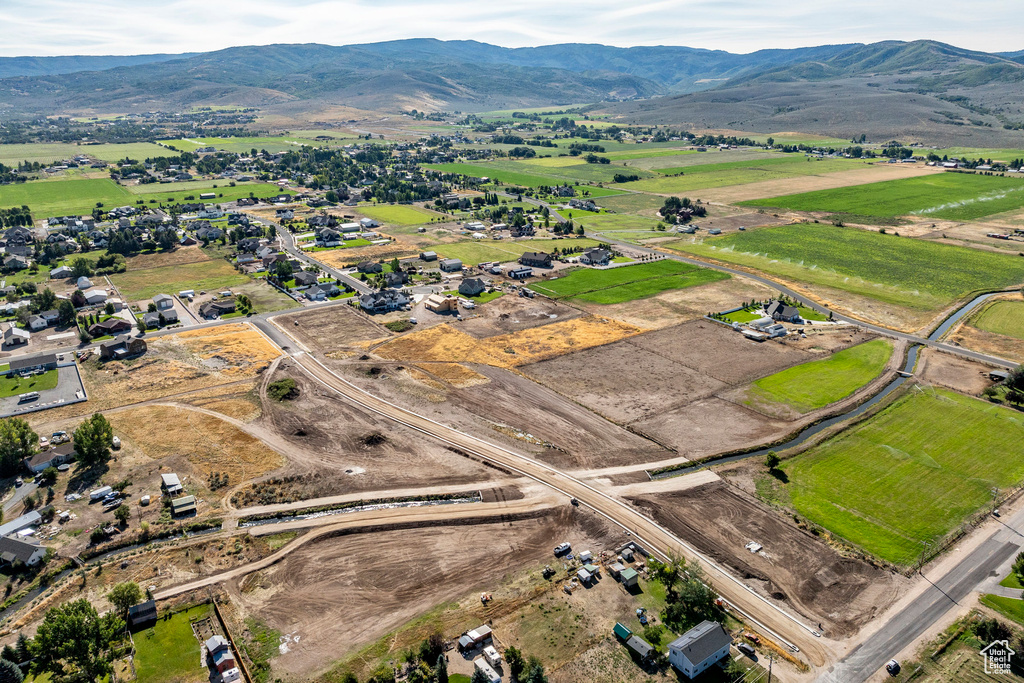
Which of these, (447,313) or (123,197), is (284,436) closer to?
(447,313)

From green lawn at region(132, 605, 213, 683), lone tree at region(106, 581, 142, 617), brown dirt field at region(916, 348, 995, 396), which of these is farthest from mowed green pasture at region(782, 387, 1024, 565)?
lone tree at region(106, 581, 142, 617)

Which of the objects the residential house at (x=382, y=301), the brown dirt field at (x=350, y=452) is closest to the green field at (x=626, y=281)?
the residential house at (x=382, y=301)

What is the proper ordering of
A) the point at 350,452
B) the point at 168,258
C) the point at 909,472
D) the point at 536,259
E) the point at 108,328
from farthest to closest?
the point at 168,258, the point at 536,259, the point at 108,328, the point at 350,452, the point at 909,472

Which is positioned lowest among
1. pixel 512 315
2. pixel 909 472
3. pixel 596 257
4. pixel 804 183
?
pixel 512 315

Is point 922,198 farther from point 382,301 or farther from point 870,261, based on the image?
point 382,301

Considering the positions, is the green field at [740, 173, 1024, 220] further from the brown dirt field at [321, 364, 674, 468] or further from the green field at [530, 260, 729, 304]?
the brown dirt field at [321, 364, 674, 468]

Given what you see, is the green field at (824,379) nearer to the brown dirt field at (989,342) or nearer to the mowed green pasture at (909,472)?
the mowed green pasture at (909,472)

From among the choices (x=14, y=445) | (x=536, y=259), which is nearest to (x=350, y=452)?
(x=14, y=445)
